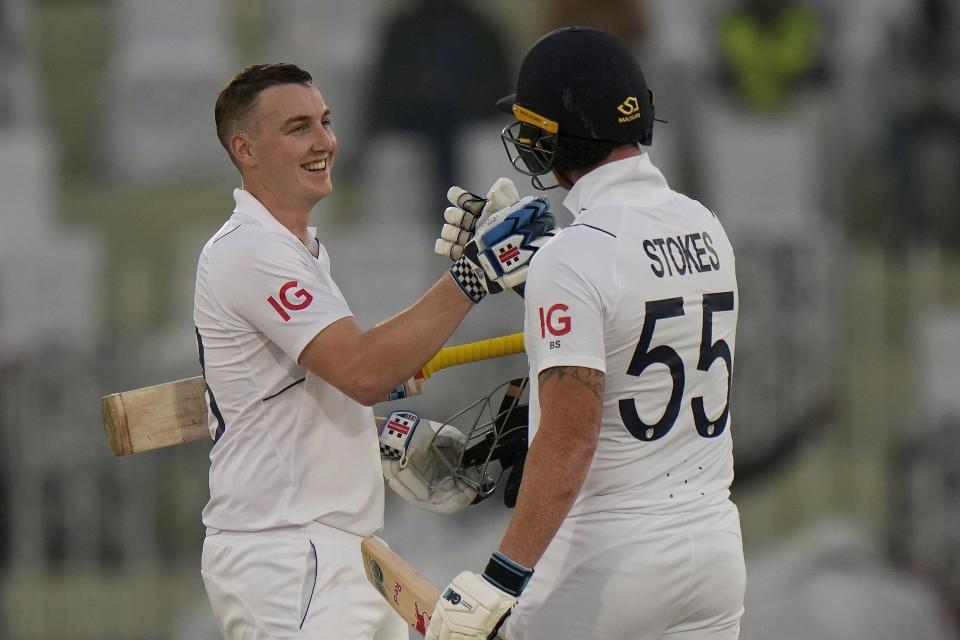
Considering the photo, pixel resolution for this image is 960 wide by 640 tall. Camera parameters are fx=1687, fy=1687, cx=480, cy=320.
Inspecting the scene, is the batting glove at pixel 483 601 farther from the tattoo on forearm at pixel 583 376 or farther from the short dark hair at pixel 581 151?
the short dark hair at pixel 581 151

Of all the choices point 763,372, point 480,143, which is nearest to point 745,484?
point 763,372

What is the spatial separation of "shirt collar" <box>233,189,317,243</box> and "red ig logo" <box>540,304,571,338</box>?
0.78 meters

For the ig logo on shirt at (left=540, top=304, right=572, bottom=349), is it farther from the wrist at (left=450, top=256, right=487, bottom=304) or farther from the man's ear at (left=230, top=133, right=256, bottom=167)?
the man's ear at (left=230, top=133, right=256, bottom=167)

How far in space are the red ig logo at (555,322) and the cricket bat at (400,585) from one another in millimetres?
654

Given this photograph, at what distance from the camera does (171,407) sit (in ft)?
12.6

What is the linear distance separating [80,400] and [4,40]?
285 cm

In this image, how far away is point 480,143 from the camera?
29.7ft

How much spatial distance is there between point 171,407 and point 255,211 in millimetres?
523

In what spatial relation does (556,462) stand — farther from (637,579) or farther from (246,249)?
(246,249)

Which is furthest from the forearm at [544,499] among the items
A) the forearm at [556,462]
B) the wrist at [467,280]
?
the wrist at [467,280]

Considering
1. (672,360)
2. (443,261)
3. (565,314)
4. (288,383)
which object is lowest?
(443,261)

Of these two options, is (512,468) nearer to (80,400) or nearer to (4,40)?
(80,400)

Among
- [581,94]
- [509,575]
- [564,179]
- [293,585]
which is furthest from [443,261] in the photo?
[509,575]

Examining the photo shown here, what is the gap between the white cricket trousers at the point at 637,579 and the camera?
319 centimetres
